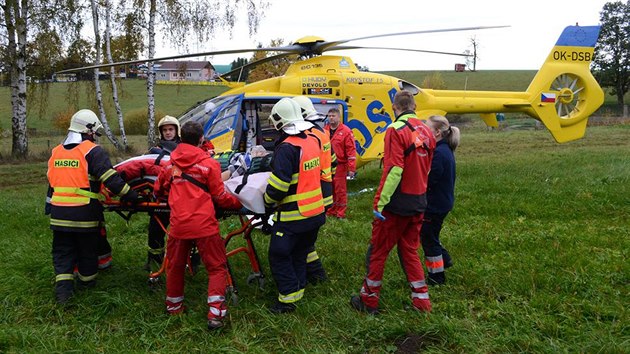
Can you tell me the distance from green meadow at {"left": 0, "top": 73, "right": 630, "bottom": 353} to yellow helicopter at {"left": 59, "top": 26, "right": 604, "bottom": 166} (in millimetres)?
1806

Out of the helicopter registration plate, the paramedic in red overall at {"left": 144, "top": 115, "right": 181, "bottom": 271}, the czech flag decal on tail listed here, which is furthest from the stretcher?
the czech flag decal on tail

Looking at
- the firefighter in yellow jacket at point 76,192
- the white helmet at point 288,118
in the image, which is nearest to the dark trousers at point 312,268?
the white helmet at point 288,118

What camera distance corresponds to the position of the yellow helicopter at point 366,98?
27.3 ft

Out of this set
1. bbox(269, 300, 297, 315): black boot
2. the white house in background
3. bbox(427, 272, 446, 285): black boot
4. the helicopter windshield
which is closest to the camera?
bbox(269, 300, 297, 315): black boot

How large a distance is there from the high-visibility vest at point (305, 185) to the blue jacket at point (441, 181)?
3.95 feet

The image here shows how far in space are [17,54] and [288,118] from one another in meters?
14.5

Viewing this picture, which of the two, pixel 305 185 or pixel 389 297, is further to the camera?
pixel 389 297

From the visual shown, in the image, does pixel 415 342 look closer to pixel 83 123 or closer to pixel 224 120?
pixel 83 123

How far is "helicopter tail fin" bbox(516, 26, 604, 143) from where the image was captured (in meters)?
10.9

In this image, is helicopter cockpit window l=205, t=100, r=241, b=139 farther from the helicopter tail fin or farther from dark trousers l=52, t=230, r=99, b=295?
the helicopter tail fin

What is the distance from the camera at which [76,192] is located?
4.47 metres

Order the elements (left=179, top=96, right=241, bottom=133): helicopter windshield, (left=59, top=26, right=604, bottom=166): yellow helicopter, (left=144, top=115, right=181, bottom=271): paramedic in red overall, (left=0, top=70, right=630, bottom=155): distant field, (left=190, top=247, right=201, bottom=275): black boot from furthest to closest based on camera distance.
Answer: (left=0, top=70, right=630, bottom=155): distant field
(left=59, top=26, right=604, bottom=166): yellow helicopter
(left=179, top=96, right=241, bottom=133): helicopter windshield
(left=190, top=247, right=201, bottom=275): black boot
(left=144, top=115, right=181, bottom=271): paramedic in red overall

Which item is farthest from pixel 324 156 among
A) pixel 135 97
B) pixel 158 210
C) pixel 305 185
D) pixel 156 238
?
pixel 135 97

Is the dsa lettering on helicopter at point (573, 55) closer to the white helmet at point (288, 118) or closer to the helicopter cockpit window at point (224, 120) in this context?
the helicopter cockpit window at point (224, 120)
